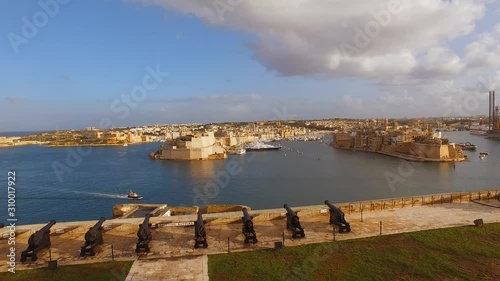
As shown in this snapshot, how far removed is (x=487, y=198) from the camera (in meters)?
11.4

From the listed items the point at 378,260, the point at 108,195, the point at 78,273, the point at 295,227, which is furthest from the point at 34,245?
the point at 108,195

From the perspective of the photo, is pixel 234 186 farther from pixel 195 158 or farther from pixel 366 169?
pixel 195 158

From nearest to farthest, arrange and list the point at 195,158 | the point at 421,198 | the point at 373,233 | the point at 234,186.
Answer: the point at 373,233
the point at 421,198
the point at 234,186
the point at 195,158

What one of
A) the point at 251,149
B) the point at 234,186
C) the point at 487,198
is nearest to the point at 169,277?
the point at 487,198

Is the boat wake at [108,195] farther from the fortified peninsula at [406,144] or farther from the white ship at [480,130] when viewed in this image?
the white ship at [480,130]

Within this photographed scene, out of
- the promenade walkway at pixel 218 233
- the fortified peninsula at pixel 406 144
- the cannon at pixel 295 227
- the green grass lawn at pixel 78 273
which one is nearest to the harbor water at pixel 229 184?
the fortified peninsula at pixel 406 144

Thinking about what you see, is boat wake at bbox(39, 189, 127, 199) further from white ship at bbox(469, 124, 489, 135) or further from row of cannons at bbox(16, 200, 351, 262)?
white ship at bbox(469, 124, 489, 135)

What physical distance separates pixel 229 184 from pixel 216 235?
2406 cm

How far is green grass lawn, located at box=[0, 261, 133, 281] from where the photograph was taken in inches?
238

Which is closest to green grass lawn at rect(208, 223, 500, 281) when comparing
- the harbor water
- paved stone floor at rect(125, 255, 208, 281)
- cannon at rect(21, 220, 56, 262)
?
paved stone floor at rect(125, 255, 208, 281)

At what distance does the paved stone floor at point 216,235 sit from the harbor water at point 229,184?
1389 cm

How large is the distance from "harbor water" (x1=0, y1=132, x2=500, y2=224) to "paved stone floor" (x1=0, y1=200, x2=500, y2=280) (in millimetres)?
13888

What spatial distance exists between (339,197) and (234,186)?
9.82 m

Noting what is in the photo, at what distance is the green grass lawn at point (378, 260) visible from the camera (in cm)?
608
